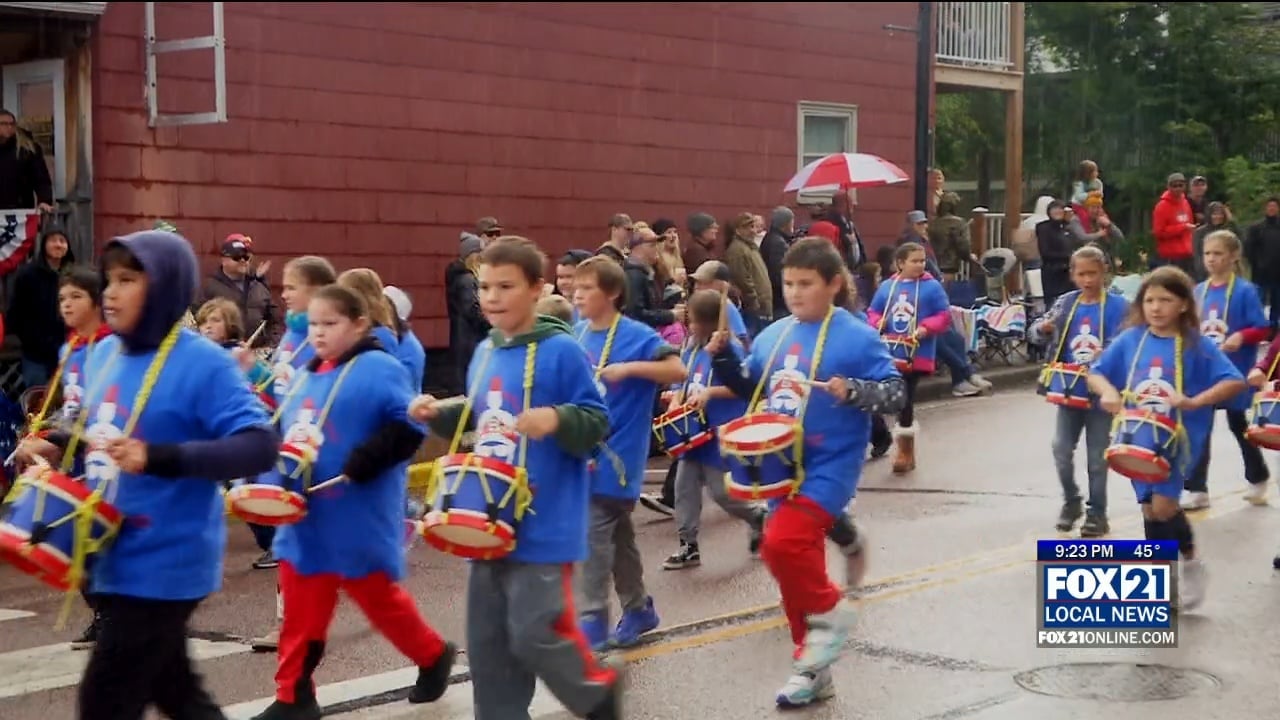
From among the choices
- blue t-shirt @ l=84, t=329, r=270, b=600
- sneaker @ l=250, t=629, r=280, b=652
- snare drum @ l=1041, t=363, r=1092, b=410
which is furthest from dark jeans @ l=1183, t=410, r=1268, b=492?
blue t-shirt @ l=84, t=329, r=270, b=600

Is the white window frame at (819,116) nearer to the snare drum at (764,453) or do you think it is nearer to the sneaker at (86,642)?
the sneaker at (86,642)

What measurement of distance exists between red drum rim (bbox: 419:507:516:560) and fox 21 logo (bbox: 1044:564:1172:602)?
331cm

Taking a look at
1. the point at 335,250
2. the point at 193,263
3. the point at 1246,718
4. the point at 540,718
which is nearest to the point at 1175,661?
the point at 1246,718

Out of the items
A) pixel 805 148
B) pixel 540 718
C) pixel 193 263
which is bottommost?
pixel 540 718

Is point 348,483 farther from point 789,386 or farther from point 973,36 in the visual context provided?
point 973,36

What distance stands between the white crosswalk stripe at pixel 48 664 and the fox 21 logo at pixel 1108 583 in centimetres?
364

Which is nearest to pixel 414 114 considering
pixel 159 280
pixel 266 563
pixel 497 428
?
pixel 266 563

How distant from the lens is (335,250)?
16250mm

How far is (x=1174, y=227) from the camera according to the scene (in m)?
18.6

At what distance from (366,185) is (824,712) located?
10974mm

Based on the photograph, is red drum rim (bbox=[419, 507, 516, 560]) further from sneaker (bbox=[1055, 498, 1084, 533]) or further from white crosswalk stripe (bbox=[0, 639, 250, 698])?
sneaker (bbox=[1055, 498, 1084, 533])

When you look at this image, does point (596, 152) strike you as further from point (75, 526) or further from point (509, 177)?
point (75, 526)

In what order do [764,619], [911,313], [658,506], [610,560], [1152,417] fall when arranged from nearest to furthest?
1. [610,560]
2. [1152,417]
3. [764,619]
4. [658,506]
5. [911,313]

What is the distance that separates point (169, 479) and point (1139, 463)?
464 cm
